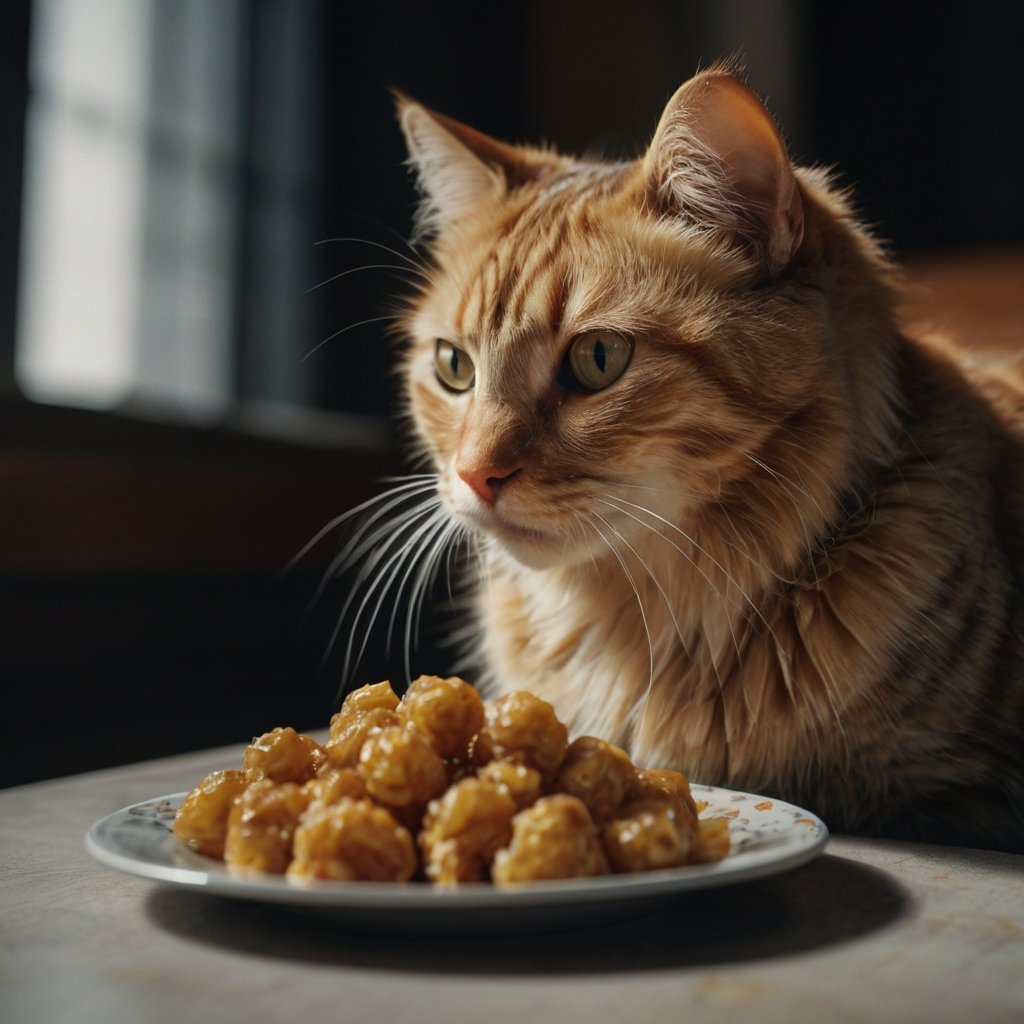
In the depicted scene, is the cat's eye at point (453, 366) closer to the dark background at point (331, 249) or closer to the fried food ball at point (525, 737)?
the fried food ball at point (525, 737)

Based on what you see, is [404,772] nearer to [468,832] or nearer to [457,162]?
[468,832]

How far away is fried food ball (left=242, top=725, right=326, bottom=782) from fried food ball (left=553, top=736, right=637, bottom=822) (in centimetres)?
20

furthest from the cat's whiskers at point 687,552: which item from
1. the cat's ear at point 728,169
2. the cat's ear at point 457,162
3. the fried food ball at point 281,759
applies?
the cat's ear at point 457,162

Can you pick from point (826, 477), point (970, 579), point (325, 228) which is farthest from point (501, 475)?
point (325, 228)

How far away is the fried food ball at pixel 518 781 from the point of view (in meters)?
0.74

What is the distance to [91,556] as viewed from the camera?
9.06ft

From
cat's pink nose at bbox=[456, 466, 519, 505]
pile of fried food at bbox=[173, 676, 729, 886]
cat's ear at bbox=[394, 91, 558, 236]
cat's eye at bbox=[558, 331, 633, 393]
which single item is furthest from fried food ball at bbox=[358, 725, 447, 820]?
cat's ear at bbox=[394, 91, 558, 236]

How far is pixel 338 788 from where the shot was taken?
749 millimetres

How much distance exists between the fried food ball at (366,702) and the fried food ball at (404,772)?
0.13 m

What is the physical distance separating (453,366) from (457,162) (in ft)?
0.93

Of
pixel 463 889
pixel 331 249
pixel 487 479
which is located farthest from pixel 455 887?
pixel 331 249

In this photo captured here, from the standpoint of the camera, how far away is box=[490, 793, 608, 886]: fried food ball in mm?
688

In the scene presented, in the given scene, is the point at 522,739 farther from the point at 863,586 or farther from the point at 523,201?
the point at 523,201

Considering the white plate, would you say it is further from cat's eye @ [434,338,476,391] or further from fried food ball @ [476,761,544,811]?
cat's eye @ [434,338,476,391]
